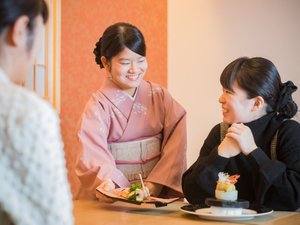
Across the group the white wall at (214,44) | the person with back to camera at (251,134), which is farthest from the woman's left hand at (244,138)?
the white wall at (214,44)

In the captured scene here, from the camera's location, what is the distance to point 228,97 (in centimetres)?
180

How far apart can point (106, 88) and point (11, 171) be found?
4.93ft

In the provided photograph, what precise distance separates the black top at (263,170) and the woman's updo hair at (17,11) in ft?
3.49

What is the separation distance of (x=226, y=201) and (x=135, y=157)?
2.29 ft

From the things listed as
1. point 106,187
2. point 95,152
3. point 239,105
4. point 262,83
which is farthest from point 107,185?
point 262,83

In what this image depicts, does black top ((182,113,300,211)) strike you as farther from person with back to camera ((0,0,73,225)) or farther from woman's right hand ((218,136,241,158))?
person with back to camera ((0,0,73,225))

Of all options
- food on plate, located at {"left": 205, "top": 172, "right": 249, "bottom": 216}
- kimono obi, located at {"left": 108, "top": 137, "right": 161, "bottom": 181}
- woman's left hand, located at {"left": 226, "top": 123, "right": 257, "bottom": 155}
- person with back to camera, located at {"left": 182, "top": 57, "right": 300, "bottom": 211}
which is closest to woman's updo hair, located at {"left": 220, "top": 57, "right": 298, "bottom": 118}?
person with back to camera, located at {"left": 182, "top": 57, "right": 300, "bottom": 211}

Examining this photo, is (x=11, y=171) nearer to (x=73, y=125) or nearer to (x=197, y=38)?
(x=197, y=38)

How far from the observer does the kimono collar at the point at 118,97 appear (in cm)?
215

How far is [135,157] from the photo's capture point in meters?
2.09

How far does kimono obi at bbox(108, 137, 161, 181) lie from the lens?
209 cm

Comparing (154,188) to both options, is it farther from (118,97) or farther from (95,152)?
(118,97)

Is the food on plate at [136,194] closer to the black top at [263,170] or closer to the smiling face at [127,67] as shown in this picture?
the black top at [263,170]

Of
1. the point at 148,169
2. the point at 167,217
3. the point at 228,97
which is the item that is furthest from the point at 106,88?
the point at 167,217
